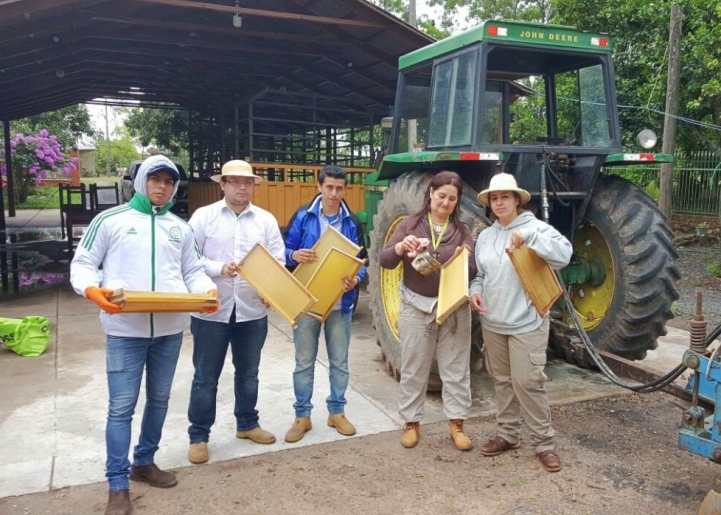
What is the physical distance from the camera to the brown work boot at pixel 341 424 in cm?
393

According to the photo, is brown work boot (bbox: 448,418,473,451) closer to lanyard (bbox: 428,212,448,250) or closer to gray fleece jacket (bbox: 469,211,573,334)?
gray fleece jacket (bbox: 469,211,573,334)

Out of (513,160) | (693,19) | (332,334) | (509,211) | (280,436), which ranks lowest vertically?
(280,436)

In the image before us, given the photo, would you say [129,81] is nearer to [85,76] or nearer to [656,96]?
[85,76]

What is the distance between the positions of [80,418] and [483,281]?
2857 mm

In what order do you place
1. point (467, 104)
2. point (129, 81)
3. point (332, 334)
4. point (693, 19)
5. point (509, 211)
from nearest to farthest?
point (509, 211) < point (332, 334) < point (467, 104) < point (693, 19) < point (129, 81)

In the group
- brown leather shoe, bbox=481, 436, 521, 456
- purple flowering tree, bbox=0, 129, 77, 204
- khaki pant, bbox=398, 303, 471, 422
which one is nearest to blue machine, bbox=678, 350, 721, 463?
brown leather shoe, bbox=481, 436, 521, 456

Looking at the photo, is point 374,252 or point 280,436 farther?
point 374,252

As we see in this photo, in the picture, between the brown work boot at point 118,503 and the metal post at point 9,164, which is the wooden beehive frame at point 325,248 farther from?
the metal post at point 9,164

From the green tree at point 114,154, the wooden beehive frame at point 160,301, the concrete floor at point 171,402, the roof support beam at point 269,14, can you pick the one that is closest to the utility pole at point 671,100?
the concrete floor at point 171,402

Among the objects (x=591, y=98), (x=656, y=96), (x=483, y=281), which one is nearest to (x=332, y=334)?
(x=483, y=281)

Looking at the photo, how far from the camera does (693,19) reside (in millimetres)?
11102

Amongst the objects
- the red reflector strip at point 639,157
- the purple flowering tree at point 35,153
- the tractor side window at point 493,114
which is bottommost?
the red reflector strip at point 639,157

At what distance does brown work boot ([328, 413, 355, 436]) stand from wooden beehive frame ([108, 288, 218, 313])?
4.50 feet

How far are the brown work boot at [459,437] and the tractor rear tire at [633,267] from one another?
5.33 feet
